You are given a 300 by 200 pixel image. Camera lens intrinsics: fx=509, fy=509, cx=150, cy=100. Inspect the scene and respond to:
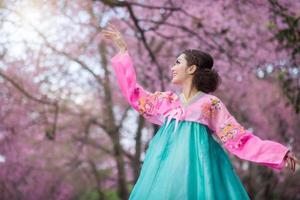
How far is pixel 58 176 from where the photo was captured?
13570mm

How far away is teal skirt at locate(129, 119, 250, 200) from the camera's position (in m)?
2.80

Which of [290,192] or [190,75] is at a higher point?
[190,75]

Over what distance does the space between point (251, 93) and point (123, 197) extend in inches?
193

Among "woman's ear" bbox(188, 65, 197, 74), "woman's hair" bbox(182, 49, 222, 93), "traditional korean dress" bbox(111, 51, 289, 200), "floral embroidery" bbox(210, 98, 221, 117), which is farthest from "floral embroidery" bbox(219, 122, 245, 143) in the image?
"woman's ear" bbox(188, 65, 197, 74)

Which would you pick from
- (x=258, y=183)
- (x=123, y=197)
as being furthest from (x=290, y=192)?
(x=123, y=197)

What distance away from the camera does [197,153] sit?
2.91 metres

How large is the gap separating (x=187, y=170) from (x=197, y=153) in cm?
13

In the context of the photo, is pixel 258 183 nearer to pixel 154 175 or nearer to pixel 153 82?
pixel 153 82

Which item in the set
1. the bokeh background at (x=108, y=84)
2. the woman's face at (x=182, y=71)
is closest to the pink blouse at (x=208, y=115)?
the woman's face at (x=182, y=71)

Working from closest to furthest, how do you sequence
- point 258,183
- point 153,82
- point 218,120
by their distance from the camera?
1. point 218,120
2. point 153,82
3. point 258,183

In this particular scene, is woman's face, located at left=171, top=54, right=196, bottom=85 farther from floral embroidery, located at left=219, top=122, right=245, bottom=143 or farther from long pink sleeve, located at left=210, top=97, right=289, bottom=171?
floral embroidery, located at left=219, top=122, right=245, bottom=143

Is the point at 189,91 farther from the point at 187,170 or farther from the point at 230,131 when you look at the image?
the point at 187,170

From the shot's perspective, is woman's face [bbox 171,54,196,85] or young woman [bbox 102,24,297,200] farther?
woman's face [bbox 171,54,196,85]

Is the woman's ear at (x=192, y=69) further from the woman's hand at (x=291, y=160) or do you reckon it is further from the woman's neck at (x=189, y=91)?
the woman's hand at (x=291, y=160)
